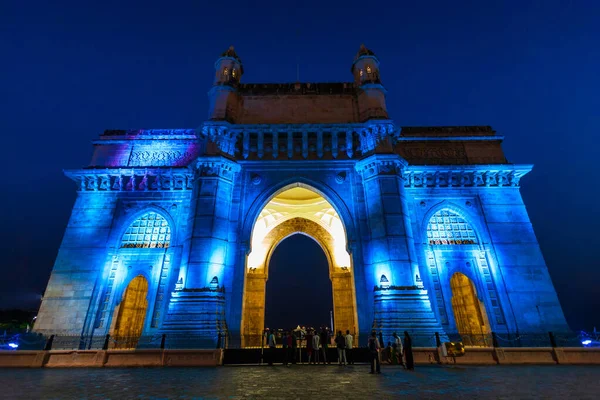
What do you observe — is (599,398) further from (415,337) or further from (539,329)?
(539,329)

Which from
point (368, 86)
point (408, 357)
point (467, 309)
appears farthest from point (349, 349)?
point (368, 86)

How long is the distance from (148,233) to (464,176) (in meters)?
20.4

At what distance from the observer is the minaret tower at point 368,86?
19125 mm

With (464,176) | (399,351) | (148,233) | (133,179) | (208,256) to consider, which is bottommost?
(399,351)

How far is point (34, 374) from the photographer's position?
30.8ft

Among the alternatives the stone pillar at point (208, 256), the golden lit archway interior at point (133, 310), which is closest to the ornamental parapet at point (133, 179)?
the stone pillar at point (208, 256)

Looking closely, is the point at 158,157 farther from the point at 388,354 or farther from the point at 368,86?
the point at 388,354

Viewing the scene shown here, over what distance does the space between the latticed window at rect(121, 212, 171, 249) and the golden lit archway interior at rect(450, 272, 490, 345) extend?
18620mm

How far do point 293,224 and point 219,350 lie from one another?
16.5 m

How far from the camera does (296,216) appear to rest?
26969mm

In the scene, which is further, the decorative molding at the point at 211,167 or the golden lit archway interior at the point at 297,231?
the golden lit archway interior at the point at 297,231

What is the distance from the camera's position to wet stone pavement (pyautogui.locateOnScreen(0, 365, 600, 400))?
6.15 meters

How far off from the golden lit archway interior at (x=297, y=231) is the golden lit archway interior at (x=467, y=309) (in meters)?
7.53

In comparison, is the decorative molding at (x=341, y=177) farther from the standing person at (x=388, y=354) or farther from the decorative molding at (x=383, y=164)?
the standing person at (x=388, y=354)
